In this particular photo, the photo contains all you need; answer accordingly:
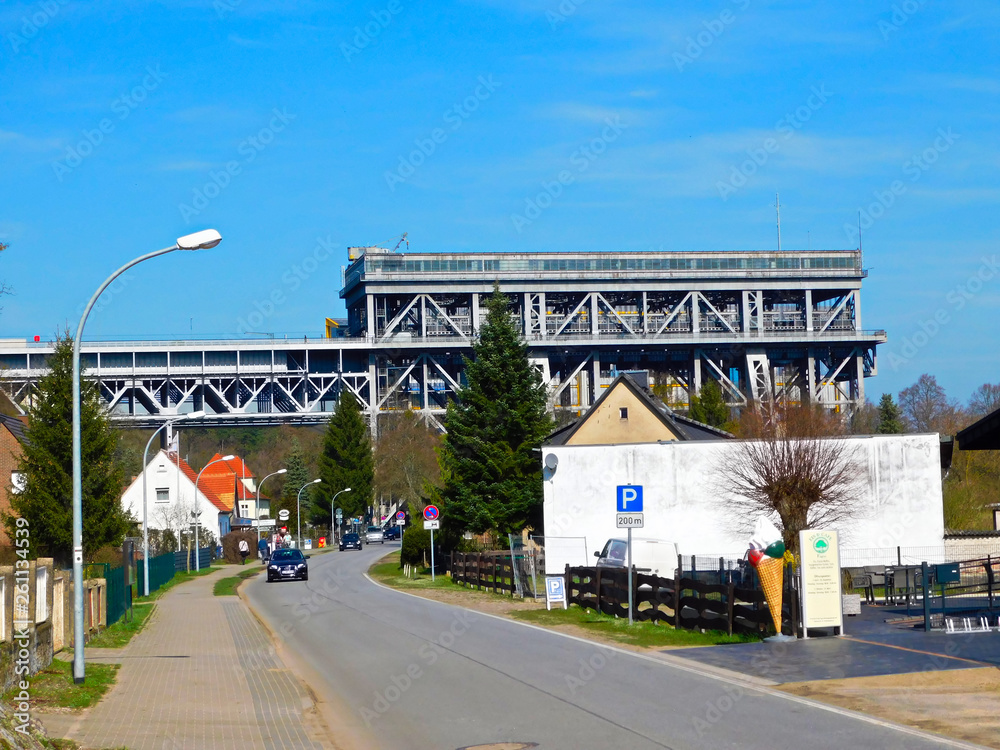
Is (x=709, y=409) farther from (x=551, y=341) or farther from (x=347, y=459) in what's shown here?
(x=347, y=459)

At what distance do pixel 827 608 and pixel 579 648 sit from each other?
4.16 meters

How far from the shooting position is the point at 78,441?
50.6 feet

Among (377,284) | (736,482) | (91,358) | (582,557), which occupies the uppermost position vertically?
(377,284)

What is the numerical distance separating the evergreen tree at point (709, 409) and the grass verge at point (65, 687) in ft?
223

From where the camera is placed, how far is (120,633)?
23.4m

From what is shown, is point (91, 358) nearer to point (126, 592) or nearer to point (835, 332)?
point (835, 332)

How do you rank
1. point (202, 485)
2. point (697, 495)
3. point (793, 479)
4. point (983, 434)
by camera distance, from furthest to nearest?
point (202, 485), point (697, 495), point (793, 479), point (983, 434)

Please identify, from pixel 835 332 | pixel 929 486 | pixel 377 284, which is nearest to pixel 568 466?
pixel 929 486

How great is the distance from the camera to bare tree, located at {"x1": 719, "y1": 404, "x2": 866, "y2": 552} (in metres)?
35.8

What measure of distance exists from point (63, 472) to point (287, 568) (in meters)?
11.3
